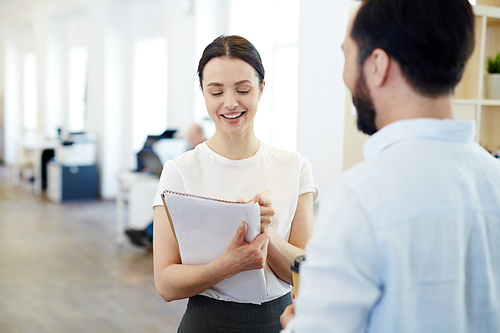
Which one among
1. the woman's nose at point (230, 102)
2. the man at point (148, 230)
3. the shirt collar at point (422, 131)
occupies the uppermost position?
the woman's nose at point (230, 102)

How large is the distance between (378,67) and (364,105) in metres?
0.07

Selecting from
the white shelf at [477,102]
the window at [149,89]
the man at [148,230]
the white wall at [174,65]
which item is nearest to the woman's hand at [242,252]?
the white wall at [174,65]

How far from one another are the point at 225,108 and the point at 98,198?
7.06 metres

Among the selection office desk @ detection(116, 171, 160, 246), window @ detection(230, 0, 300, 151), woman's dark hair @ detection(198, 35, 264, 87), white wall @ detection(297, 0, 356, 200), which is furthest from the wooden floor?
woman's dark hair @ detection(198, 35, 264, 87)

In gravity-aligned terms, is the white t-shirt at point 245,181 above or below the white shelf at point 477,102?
below

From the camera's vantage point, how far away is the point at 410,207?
2.20 ft

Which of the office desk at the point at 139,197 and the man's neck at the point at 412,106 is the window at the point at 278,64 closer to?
the office desk at the point at 139,197

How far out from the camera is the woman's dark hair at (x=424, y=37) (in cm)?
71

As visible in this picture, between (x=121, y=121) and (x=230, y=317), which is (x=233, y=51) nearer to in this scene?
(x=230, y=317)

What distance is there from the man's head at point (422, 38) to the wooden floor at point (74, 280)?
2793mm

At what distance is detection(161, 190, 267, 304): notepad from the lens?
3.42 feet

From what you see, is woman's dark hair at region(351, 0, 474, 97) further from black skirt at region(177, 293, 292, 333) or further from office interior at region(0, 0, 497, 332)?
office interior at region(0, 0, 497, 332)

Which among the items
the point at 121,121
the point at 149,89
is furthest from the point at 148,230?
the point at 121,121

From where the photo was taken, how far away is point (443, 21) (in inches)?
27.9
